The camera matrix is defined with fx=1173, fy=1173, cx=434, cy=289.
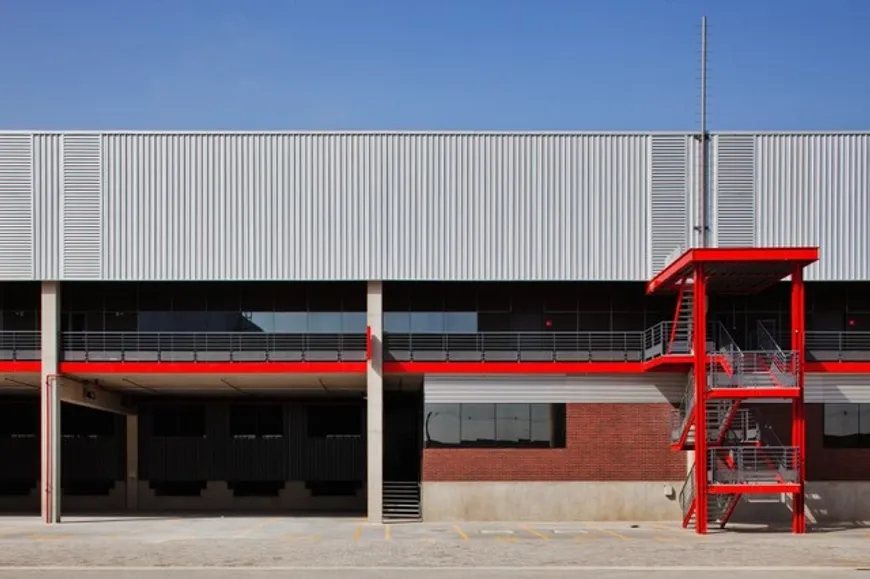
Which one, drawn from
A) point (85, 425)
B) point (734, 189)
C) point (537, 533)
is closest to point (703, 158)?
point (734, 189)

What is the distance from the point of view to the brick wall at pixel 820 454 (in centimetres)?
3994

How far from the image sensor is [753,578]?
24.3m

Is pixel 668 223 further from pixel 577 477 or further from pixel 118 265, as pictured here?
pixel 118 265

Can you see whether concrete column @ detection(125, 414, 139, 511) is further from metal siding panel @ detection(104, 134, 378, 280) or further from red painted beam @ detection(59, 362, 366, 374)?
metal siding panel @ detection(104, 134, 378, 280)

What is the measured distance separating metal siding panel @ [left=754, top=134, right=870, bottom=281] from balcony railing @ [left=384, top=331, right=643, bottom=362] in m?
6.04

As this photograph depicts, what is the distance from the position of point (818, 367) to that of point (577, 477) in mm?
8876

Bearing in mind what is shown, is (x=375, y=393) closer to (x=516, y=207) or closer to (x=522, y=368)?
(x=522, y=368)

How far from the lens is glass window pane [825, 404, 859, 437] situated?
131 feet

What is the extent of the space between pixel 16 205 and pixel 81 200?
2253 millimetres

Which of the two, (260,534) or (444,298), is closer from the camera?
(260,534)

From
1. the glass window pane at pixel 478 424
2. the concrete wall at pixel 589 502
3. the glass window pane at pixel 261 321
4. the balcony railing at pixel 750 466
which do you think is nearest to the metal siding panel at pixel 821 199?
the balcony railing at pixel 750 466

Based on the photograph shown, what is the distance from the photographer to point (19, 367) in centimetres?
4072

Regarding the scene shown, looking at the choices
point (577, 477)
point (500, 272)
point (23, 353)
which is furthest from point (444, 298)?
point (23, 353)

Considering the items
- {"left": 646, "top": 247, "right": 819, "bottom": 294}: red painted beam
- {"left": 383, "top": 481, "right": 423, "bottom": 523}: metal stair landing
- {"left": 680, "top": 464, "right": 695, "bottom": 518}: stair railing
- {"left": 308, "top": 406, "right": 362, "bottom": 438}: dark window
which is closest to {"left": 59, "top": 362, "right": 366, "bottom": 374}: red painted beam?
{"left": 383, "top": 481, "right": 423, "bottom": 523}: metal stair landing
